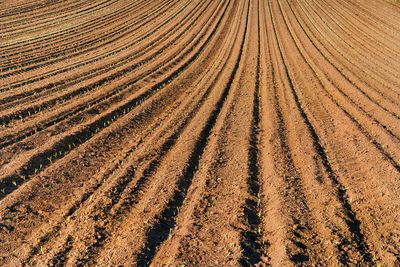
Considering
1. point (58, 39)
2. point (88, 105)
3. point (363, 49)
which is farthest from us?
point (58, 39)

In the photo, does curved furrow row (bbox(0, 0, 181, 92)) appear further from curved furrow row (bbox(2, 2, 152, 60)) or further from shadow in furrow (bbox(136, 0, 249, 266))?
shadow in furrow (bbox(136, 0, 249, 266))

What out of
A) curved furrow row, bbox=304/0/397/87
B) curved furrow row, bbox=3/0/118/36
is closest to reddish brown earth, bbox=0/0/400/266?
curved furrow row, bbox=304/0/397/87

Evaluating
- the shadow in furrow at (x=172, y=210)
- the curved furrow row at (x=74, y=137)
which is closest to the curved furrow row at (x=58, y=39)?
the curved furrow row at (x=74, y=137)

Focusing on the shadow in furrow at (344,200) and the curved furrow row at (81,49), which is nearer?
the shadow in furrow at (344,200)

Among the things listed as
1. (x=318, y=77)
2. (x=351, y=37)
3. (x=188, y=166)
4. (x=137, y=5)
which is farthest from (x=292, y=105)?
(x=137, y=5)

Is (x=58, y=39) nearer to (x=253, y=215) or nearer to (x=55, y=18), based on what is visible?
(x=55, y=18)

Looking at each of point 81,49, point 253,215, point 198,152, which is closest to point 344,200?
point 253,215

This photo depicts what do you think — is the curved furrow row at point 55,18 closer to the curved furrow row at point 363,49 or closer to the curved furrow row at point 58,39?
the curved furrow row at point 58,39

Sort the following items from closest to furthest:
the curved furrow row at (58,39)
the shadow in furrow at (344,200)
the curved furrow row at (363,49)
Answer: the shadow in furrow at (344,200) → the curved furrow row at (363,49) → the curved furrow row at (58,39)
